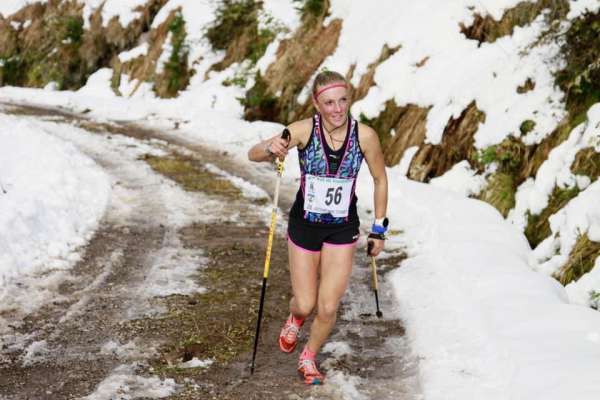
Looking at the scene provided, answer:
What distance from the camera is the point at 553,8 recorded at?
10.8 m

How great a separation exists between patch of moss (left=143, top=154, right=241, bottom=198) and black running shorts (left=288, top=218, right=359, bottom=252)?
6.62 m

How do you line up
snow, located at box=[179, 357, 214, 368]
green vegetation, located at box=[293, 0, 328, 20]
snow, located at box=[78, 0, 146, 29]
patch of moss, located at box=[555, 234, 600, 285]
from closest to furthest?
snow, located at box=[179, 357, 214, 368] → patch of moss, located at box=[555, 234, 600, 285] → green vegetation, located at box=[293, 0, 328, 20] → snow, located at box=[78, 0, 146, 29]

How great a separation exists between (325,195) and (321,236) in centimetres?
31

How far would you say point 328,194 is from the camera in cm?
489

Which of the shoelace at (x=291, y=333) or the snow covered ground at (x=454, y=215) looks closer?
the snow covered ground at (x=454, y=215)

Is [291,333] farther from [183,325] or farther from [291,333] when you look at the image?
[183,325]

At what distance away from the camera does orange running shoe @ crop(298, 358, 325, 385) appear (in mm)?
4984

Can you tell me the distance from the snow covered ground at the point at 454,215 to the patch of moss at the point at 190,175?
135 cm

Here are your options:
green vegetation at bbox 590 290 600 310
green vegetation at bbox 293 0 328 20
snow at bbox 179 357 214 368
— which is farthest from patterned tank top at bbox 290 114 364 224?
green vegetation at bbox 293 0 328 20

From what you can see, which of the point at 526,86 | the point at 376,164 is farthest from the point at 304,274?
the point at 526,86

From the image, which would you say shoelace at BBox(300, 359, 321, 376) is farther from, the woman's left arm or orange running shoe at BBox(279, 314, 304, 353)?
the woman's left arm

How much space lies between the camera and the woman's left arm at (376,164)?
4883mm

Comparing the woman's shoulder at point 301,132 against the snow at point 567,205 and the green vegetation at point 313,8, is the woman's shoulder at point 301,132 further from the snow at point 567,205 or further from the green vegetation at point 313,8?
the green vegetation at point 313,8

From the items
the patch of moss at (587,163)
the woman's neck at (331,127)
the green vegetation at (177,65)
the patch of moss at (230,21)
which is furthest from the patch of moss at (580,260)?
the green vegetation at (177,65)
